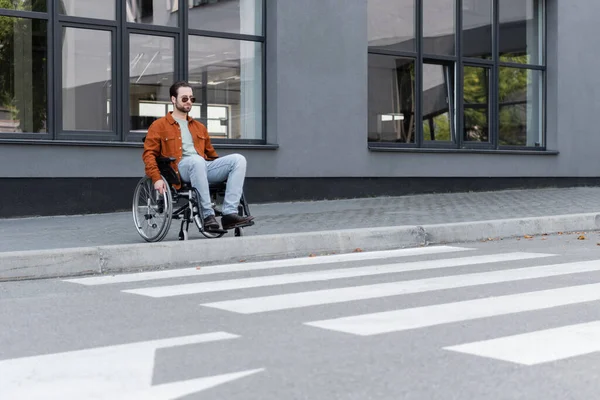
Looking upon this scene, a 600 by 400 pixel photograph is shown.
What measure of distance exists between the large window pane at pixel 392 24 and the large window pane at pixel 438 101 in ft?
2.11

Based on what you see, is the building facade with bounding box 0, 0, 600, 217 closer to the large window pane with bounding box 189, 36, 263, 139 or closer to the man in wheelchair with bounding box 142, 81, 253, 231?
the large window pane with bounding box 189, 36, 263, 139

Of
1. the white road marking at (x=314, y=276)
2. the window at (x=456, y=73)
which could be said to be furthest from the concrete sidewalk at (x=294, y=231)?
the window at (x=456, y=73)

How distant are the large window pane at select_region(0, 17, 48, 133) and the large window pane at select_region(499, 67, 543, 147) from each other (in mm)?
8750

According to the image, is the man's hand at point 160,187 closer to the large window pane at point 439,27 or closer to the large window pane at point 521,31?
the large window pane at point 439,27

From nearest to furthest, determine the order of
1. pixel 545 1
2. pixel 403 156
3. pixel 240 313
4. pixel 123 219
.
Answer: pixel 240 313 → pixel 123 219 → pixel 403 156 → pixel 545 1

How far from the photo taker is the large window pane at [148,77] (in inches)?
511

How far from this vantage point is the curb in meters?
7.48

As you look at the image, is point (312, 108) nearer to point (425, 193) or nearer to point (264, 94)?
point (264, 94)

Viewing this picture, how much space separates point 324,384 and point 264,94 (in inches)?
427

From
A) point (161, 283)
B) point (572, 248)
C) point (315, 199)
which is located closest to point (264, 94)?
point (315, 199)

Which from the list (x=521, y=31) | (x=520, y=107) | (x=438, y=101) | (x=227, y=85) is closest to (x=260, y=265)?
(x=227, y=85)

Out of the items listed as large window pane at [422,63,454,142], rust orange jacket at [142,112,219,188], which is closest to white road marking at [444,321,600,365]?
rust orange jacket at [142,112,219,188]

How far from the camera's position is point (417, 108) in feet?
52.6

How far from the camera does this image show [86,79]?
1252 centimetres
